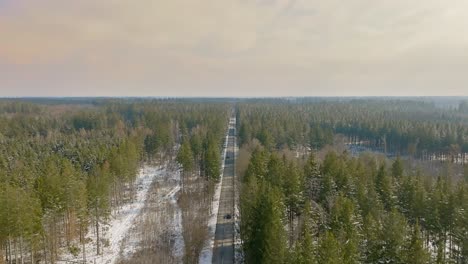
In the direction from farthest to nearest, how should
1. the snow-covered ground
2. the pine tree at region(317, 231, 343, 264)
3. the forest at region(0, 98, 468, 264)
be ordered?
the snow-covered ground, the forest at region(0, 98, 468, 264), the pine tree at region(317, 231, 343, 264)

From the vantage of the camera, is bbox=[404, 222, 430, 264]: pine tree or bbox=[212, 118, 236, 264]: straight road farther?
bbox=[212, 118, 236, 264]: straight road

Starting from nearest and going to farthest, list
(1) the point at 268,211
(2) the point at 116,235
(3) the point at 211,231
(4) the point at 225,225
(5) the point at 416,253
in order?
(5) the point at 416,253 → (1) the point at 268,211 → (2) the point at 116,235 → (3) the point at 211,231 → (4) the point at 225,225

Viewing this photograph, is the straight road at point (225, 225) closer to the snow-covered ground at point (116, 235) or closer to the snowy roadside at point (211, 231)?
the snowy roadside at point (211, 231)

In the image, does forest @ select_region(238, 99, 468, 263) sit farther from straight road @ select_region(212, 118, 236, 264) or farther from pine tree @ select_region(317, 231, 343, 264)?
straight road @ select_region(212, 118, 236, 264)

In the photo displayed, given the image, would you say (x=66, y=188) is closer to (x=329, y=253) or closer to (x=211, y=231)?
(x=211, y=231)

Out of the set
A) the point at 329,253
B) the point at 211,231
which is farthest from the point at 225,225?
the point at 329,253

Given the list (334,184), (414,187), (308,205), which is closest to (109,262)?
(308,205)

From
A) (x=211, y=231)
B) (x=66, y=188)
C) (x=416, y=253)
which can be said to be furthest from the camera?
(x=211, y=231)

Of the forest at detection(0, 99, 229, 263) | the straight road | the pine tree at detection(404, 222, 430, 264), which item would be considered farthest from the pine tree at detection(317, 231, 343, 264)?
the forest at detection(0, 99, 229, 263)
